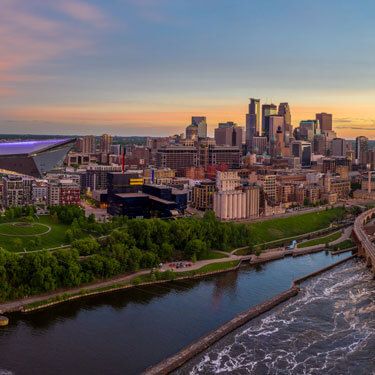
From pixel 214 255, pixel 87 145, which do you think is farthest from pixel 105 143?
pixel 214 255

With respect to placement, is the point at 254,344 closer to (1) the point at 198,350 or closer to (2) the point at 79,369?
(1) the point at 198,350

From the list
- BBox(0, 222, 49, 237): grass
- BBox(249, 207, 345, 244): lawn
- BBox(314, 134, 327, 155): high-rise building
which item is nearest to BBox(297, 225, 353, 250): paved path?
BBox(249, 207, 345, 244): lawn

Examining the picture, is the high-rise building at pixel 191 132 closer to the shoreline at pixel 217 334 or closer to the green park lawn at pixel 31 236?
the green park lawn at pixel 31 236

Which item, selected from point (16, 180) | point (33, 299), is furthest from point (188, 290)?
point (16, 180)

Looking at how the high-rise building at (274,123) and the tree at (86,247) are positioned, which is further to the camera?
the high-rise building at (274,123)

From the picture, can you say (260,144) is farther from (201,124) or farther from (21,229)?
(21,229)

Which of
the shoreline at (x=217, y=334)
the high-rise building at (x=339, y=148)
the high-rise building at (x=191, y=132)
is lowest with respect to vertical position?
the shoreline at (x=217, y=334)

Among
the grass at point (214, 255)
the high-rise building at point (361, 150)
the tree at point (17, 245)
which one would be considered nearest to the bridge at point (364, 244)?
the grass at point (214, 255)
